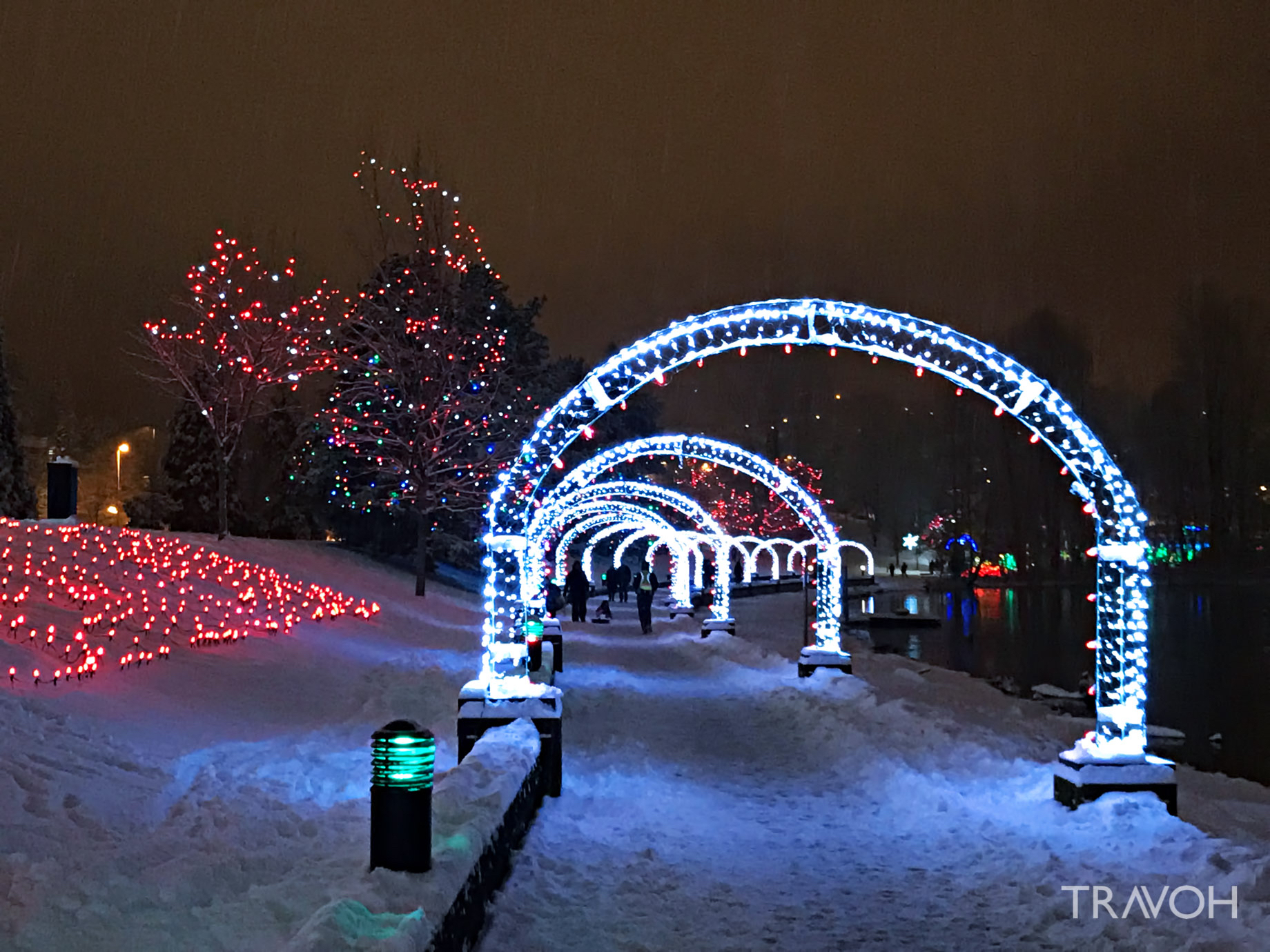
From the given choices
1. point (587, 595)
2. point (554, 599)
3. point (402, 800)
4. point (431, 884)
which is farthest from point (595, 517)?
point (431, 884)

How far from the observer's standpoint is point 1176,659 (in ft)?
101

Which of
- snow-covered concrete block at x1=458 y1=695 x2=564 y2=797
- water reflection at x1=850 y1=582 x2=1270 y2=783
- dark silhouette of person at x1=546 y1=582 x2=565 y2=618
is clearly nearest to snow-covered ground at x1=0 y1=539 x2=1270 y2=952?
snow-covered concrete block at x1=458 y1=695 x2=564 y2=797

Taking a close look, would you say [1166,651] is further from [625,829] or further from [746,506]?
[746,506]

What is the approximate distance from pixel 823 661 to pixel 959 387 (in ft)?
25.9

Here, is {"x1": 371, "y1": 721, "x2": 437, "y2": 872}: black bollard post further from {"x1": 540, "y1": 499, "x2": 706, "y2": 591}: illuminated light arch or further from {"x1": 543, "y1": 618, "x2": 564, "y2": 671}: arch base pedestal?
{"x1": 540, "y1": 499, "x2": 706, "y2": 591}: illuminated light arch

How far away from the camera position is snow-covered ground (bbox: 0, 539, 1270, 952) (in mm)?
5973

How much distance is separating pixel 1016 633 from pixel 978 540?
37047 mm

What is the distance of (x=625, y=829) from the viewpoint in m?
8.62

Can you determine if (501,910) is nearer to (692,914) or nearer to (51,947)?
(692,914)

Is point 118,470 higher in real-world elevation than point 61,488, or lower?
higher

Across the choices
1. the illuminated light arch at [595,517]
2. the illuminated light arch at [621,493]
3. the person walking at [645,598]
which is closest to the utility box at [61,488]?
the illuminated light arch at [621,493]

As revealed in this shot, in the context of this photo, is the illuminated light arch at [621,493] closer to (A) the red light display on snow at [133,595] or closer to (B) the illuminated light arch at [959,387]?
(A) the red light display on snow at [133,595]

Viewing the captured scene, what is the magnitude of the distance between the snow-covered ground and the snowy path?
27 millimetres

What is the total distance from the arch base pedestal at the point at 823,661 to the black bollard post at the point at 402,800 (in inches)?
482
